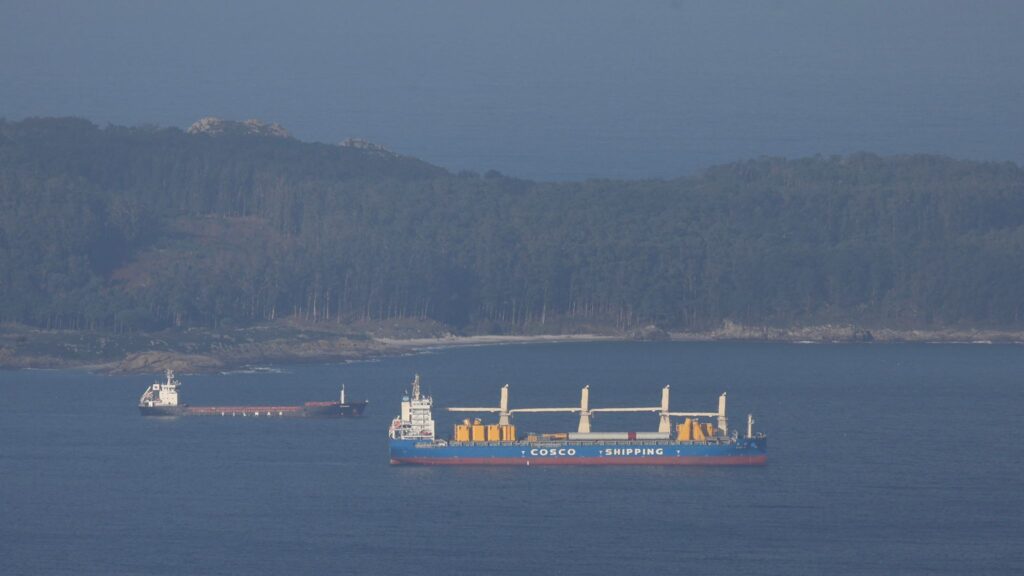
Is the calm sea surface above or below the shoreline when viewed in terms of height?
below

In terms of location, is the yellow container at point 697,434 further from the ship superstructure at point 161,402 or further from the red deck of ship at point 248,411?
the ship superstructure at point 161,402

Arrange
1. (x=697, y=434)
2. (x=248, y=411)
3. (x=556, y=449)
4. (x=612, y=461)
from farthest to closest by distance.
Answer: (x=248, y=411) < (x=697, y=434) < (x=612, y=461) < (x=556, y=449)

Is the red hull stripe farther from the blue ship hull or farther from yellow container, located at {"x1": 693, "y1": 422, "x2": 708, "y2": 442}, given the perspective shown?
yellow container, located at {"x1": 693, "y1": 422, "x2": 708, "y2": 442}

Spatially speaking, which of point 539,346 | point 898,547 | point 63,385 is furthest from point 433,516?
point 539,346

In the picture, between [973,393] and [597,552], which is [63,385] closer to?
[973,393]

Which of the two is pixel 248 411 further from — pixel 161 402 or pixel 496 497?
pixel 496 497

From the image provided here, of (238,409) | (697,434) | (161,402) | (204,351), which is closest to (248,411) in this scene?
(238,409)

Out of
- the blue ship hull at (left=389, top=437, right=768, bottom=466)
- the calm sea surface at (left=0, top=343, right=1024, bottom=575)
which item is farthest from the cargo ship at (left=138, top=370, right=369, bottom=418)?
the blue ship hull at (left=389, top=437, right=768, bottom=466)
